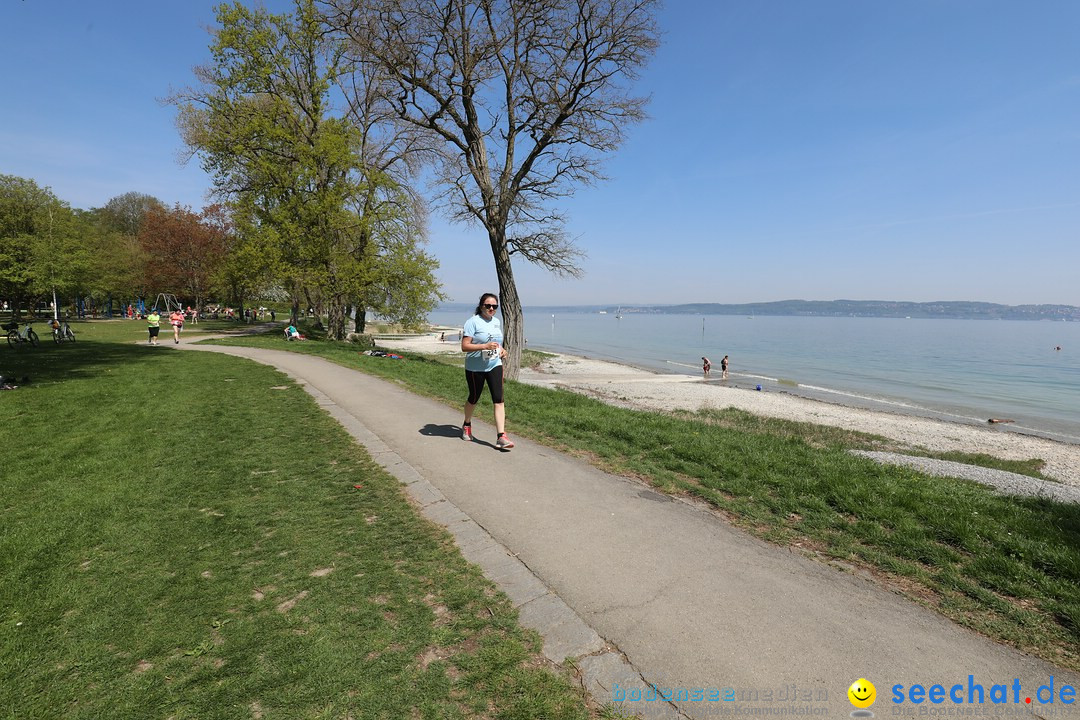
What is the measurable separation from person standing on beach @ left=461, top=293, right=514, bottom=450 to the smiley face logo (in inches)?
181

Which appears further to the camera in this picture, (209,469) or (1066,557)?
(209,469)

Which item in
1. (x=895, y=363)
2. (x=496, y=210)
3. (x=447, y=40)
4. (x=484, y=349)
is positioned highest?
(x=447, y=40)

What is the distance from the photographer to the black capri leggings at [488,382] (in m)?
6.52

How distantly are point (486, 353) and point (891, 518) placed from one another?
4.75 meters

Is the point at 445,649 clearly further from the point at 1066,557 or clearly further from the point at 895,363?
the point at 895,363

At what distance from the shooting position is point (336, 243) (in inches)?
928

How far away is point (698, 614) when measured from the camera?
2941 mm

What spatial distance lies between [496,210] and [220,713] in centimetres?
1435

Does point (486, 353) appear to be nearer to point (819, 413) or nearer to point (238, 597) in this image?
point (238, 597)

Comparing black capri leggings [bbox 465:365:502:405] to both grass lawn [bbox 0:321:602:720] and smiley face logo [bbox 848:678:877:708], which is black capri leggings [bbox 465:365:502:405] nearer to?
grass lawn [bbox 0:321:602:720]

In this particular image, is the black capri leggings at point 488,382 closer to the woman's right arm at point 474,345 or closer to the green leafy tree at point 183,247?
the woman's right arm at point 474,345

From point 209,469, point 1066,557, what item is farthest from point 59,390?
point 1066,557

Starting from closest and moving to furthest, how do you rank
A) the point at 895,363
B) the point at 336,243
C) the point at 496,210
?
1. the point at 496,210
2. the point at 336,243
3. the point at 895,363

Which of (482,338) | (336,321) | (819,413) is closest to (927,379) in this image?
(819,413)
